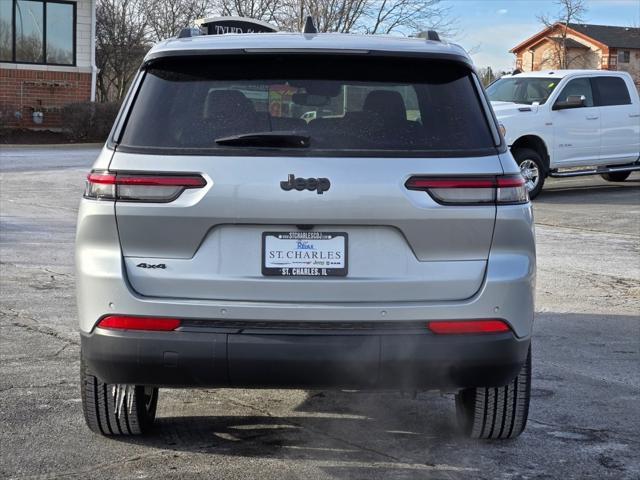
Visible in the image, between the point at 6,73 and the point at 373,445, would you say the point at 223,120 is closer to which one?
the point at 373,445

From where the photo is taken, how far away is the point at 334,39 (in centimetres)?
429

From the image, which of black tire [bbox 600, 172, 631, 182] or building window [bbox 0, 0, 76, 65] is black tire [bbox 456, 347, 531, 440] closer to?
black tire [bbox 600, 172, 631, 182]

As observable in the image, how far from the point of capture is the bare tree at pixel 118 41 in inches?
1644

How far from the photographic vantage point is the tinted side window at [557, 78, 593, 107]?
53.6 feet

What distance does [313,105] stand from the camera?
409cm

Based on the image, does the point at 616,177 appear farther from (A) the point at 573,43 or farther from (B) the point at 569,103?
(A) the point at 573,43

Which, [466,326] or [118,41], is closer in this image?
[466,326]

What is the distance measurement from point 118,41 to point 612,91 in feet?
95.2

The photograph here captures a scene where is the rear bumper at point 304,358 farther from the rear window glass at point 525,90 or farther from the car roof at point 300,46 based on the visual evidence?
the rear window glass at point 525,90

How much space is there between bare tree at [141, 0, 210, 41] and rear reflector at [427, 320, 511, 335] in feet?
134

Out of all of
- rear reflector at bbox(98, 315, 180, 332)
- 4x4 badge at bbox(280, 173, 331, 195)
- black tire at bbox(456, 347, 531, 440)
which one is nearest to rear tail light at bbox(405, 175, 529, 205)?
4x4 badge at bbox(280, 173, 331, 195)

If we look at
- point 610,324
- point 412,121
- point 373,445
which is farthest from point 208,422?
point 610,324

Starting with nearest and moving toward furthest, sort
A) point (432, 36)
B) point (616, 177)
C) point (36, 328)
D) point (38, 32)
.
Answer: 1. point (432, 36)
2. point (36, 328)
3. point (616, 177)
4. point (38, 32)

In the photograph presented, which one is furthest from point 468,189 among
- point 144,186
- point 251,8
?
point 251,8
